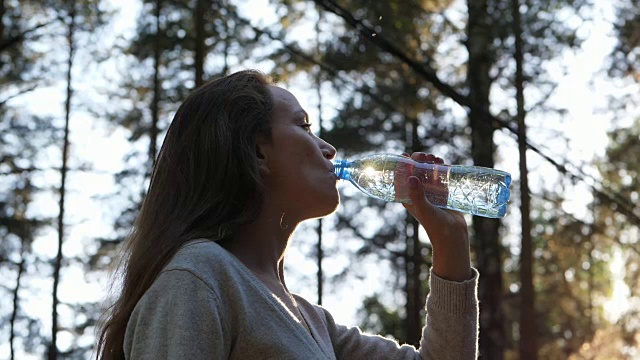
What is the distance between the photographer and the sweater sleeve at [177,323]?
1.85 meters

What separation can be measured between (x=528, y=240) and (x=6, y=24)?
9.45 metres

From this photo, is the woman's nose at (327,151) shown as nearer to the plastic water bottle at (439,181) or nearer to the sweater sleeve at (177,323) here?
the plastic water bottle at (439,181)

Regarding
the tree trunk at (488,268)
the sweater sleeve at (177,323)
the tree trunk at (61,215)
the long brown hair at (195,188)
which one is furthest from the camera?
the tree trunk at (61,215)

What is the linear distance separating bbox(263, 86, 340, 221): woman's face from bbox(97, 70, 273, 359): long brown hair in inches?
2.1

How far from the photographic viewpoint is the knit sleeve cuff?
8.13 ft

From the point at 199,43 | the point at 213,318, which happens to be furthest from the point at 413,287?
the point at 213,318

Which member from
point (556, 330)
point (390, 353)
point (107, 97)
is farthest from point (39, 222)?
point (390, 353)

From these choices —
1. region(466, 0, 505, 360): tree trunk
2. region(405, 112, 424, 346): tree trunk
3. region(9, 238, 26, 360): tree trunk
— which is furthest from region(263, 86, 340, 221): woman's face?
region(9, 238, 26, 360): tree trunk

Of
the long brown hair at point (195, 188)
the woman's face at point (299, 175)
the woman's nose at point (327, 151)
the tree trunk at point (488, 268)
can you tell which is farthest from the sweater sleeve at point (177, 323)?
the tree trunk at point (488, 268)

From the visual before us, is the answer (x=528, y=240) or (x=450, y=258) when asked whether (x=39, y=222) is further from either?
(x=450, y=258)

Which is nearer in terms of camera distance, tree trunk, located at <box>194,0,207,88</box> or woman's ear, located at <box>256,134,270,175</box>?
woman's ear, located at <box>256,134,270,175</box>

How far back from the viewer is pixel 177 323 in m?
1.86

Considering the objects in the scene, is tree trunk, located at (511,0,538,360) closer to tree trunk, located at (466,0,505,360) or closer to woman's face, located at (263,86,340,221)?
tree trunk, located at (466,0,505,360)

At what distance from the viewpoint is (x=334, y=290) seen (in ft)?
63.5
